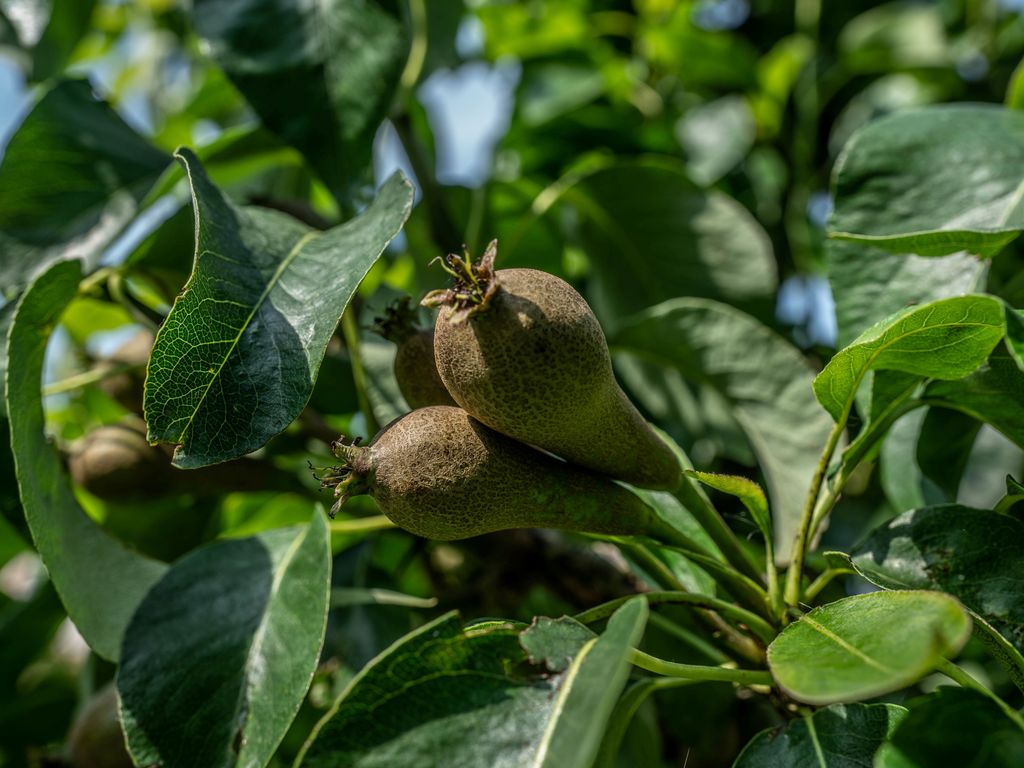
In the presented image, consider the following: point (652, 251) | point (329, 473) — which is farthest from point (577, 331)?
point (652, 251)

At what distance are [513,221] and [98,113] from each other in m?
0.74

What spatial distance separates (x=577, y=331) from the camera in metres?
0.81

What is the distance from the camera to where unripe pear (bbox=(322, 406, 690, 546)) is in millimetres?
826

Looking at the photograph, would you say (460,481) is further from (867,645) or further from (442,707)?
(867,645)

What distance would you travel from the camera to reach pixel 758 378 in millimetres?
1419

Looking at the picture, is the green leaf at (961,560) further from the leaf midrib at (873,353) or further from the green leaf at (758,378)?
the green leaf at (758,378)

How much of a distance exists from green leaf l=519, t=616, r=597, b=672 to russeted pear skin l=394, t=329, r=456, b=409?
25 cm

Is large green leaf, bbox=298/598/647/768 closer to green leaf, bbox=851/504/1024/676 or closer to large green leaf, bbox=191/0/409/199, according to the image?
green leaf, bbox=851/504/1024/676

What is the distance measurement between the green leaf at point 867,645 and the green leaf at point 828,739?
0.10 m

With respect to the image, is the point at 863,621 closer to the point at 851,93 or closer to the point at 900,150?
the point at 900,150

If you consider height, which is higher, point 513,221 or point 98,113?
point 98,113

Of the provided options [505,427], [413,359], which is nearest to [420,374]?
[413,359]

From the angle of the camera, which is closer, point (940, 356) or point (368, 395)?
point (940, 356)

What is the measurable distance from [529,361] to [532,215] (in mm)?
934
